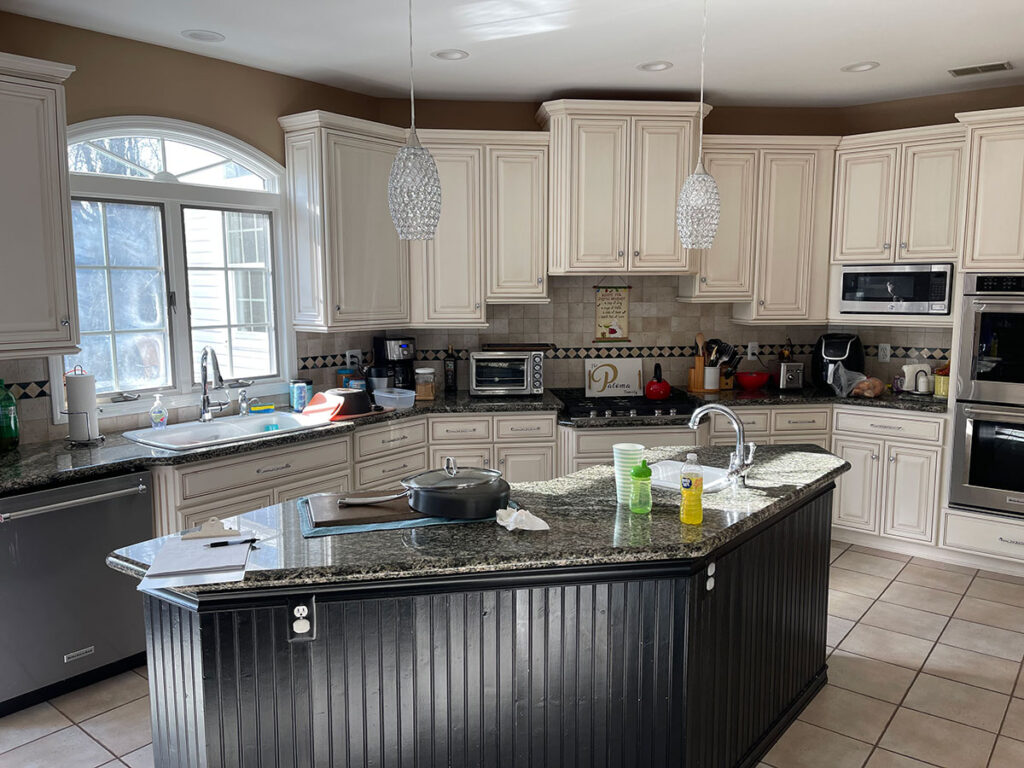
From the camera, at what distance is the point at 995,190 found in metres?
4.25

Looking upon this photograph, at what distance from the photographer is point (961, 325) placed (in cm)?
438

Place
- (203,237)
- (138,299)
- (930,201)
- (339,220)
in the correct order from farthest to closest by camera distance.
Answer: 1. (930,201)
2. (339,220)
3. (203,237)
4. (138,299)

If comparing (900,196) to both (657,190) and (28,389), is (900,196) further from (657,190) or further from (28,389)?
(28,389)

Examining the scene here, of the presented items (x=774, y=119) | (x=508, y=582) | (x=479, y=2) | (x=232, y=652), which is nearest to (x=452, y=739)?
(x=508, y=582)

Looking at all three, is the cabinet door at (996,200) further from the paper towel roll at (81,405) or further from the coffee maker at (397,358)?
the paper towel roll at (81,405)

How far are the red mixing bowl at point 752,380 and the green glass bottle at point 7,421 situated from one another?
415 centimetres

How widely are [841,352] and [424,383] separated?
2729mm

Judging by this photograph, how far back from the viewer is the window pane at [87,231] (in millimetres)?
3578

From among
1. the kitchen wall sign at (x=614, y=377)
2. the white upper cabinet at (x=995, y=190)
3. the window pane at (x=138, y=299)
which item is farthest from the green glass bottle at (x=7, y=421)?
the white upper cabinet at (x=995, y=190)

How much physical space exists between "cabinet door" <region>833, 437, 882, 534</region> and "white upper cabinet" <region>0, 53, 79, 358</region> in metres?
4.33

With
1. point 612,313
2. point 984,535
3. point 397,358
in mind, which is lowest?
point 984,535

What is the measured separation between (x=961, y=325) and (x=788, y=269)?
1.07 m

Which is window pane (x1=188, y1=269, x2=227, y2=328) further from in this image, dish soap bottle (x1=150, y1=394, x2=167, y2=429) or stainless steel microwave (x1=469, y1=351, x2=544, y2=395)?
stainless steel microwave (x1=469, y1=351, x2=544, y2=395)

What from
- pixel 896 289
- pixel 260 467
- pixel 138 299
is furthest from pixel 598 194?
pixel 138 299
